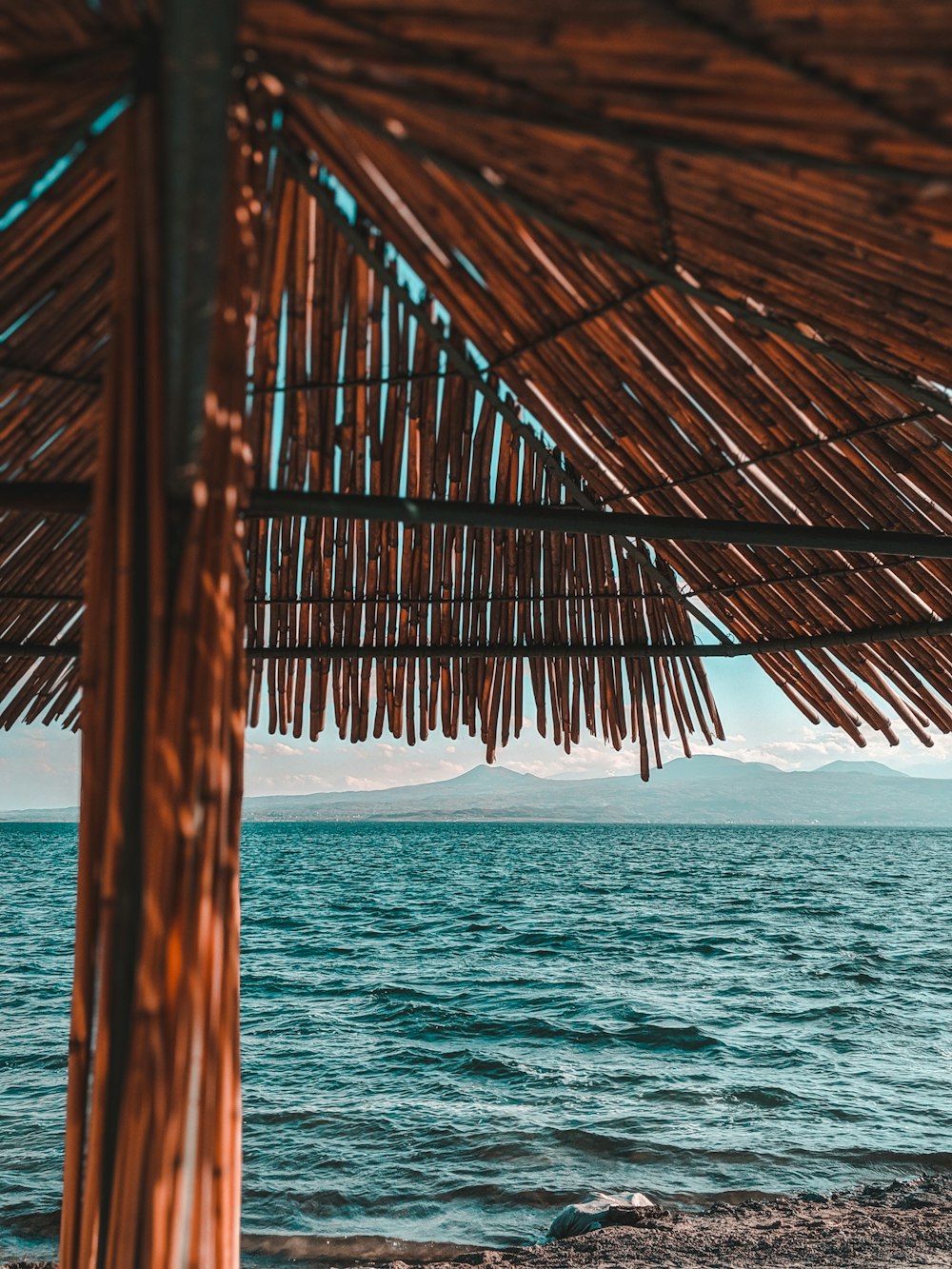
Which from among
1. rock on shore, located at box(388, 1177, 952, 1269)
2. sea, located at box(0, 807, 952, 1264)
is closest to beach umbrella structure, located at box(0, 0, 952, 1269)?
rock on shore, located at box(388, 1177, 952, 1269)

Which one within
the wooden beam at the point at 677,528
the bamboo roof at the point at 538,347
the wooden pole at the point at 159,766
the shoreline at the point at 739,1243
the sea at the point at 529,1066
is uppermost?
the bamboo roof at the point at 538,347

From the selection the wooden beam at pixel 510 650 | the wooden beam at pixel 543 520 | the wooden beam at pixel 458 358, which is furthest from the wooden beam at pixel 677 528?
the wooden beam at pixel 510 650

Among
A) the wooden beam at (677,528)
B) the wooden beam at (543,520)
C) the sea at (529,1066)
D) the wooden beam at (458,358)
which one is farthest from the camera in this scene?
the sea at (529,1066)

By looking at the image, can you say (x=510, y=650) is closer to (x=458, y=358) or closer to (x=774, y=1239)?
(x=458, y=358)

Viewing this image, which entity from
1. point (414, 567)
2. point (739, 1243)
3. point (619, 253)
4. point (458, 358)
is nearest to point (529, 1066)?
point (739, 1243)

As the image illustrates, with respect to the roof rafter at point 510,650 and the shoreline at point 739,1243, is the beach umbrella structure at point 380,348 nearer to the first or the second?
the roof rafter at point 510,650

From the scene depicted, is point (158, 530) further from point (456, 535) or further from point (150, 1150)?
point (456, 535)

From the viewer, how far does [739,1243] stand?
4.80 meters

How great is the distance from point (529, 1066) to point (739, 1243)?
12.1 ft

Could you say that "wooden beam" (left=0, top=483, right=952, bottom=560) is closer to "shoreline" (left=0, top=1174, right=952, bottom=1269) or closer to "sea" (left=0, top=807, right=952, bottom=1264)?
"shoreline" (left=0, top=1174, right=952, bottom=1269)

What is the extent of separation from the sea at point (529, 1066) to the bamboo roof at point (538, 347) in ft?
11.8

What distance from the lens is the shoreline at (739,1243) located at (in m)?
4.58

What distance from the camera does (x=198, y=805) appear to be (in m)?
1.14

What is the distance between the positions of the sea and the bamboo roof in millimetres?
3597
